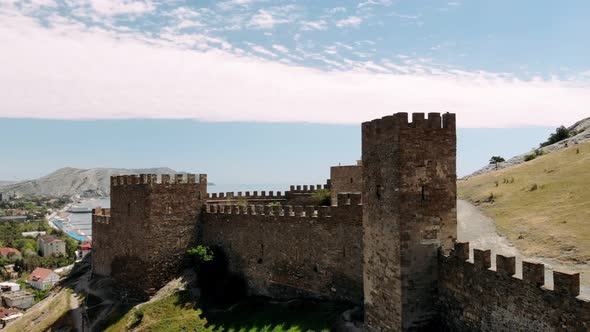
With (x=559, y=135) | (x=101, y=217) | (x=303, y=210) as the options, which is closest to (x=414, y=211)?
(x=303, y=210)

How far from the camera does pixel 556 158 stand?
4059 centimetres

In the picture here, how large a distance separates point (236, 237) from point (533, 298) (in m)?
17.3

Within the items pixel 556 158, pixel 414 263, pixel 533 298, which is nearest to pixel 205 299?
pixel 414 263

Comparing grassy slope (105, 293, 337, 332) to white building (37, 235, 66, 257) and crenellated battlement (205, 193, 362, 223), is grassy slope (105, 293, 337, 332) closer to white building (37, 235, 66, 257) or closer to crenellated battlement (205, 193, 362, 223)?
crenellated battlement (205, 193, 362, 223)

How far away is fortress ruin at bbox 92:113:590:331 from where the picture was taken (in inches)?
524

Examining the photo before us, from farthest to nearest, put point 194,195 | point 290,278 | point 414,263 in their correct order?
point 194,195 < point 290,278 < point 414,263

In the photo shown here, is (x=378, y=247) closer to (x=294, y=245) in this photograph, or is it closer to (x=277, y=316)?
(x=277, y=316)

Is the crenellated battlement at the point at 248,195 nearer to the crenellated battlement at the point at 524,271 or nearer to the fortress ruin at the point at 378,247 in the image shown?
the fortress ruin at the point at 378,247

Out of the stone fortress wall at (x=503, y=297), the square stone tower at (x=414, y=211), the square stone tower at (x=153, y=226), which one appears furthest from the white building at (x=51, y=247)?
the stone fortress wall at (x=503, y=297)

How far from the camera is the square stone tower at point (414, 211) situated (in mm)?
15203

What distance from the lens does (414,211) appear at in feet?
50.1

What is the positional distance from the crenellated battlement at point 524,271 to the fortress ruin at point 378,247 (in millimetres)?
26

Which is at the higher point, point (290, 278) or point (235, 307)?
point (290, 278)

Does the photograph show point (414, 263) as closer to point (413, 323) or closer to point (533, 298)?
point (413, 323)
